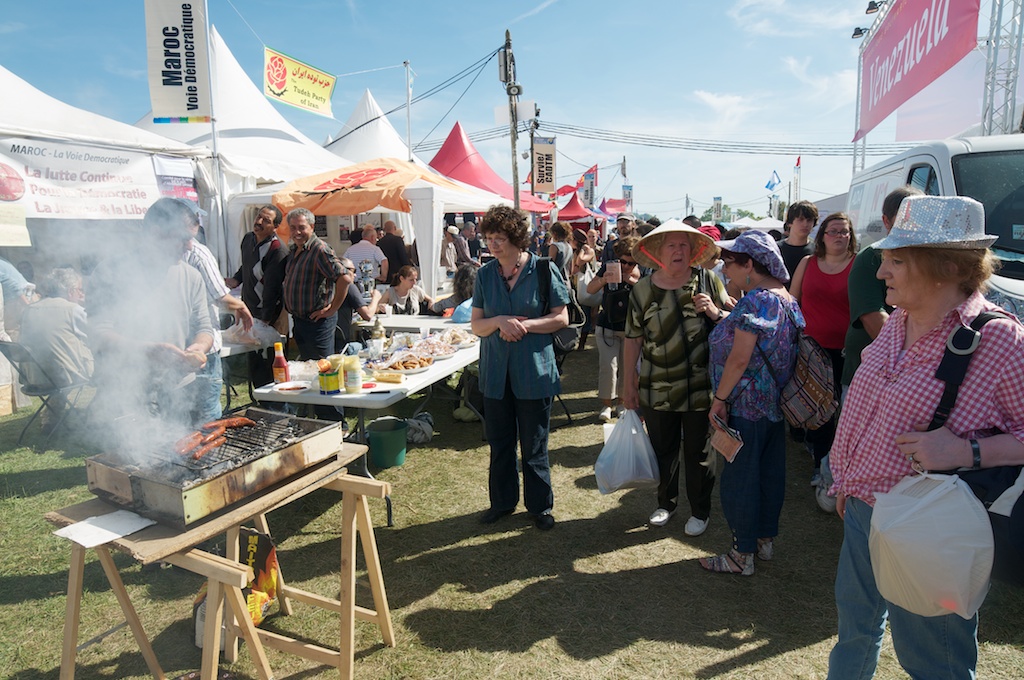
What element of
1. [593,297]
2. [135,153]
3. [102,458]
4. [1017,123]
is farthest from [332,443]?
[1017,123]

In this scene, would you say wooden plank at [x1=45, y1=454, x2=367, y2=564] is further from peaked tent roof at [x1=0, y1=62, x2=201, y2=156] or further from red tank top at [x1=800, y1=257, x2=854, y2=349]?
peaked tent roof at [x1=0, y1=62, x2=201, y2=156]

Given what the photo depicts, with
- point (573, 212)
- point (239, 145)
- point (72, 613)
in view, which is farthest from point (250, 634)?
point (573, 212)

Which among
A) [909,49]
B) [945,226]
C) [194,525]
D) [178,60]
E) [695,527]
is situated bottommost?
[695,527]

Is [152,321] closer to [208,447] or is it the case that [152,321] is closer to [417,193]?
[208,447]

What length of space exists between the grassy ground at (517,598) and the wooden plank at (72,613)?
0.40m

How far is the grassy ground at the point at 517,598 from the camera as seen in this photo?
8.30 feet

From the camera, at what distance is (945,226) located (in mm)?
1478

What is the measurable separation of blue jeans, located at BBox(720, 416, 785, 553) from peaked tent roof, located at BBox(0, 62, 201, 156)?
801cm

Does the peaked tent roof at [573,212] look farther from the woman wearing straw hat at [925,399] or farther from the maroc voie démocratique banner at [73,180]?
the woman wearing straw hat at [925,399]

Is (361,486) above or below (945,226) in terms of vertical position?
below

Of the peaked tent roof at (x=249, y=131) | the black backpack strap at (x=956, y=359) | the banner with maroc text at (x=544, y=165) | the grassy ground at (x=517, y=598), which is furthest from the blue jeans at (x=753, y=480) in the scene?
the banner with maroc text at (x=544, y=165)

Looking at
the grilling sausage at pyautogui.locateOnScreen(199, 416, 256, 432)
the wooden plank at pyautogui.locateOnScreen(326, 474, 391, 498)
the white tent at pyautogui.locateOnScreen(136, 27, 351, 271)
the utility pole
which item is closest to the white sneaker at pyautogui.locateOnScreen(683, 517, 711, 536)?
the wooden plank at pyautogui.locateOnScreen(326, 474, 391, 498)

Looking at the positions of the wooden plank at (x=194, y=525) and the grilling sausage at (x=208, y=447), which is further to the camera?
the grilling sausage at (x=208, y=447)

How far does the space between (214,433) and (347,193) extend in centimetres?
760
